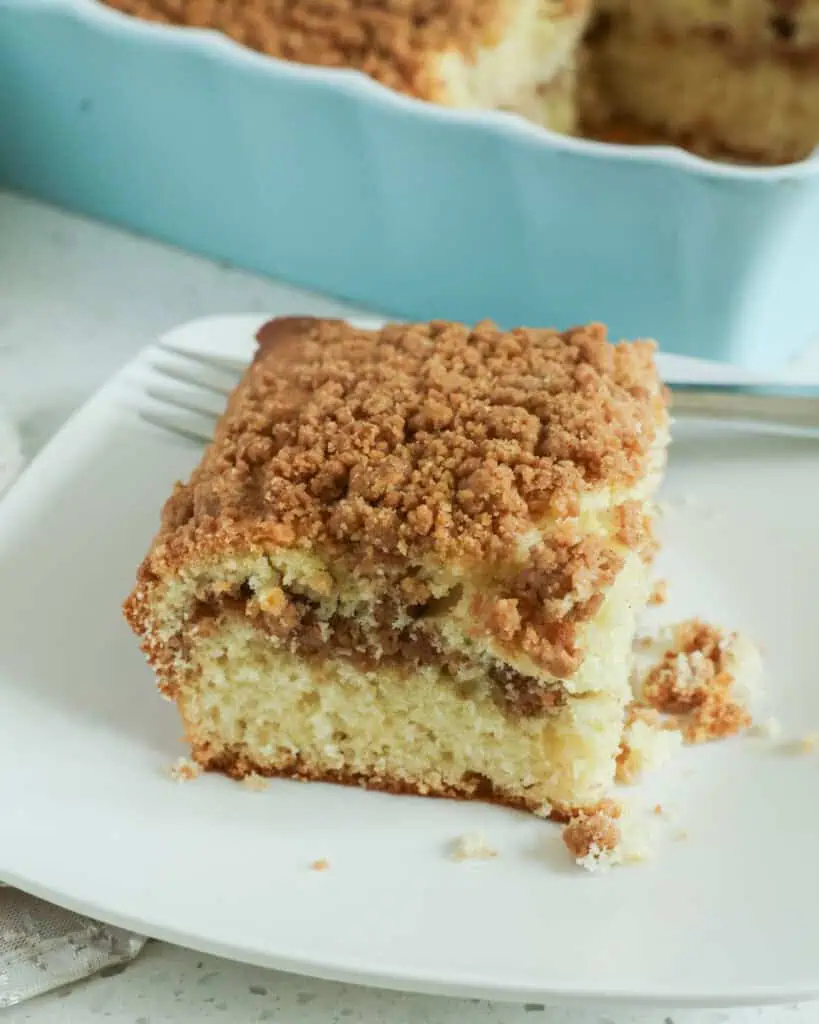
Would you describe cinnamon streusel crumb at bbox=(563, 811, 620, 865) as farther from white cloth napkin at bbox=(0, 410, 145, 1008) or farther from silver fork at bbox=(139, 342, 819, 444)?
silver fork at bbox=(139, 342, 819, 444)

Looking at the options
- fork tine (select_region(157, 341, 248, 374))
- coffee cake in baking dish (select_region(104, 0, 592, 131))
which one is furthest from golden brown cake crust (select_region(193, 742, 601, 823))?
coffee cake in baking dish (select_region(104, 0, 592, 131))

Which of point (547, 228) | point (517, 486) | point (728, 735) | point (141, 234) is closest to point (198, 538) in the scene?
point (517, 486)

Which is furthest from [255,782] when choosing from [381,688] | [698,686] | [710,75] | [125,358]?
[710,75]

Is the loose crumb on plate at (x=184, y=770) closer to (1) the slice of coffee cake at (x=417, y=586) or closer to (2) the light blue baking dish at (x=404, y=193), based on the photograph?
(1) the slice of coffee cake at (x=417, y=586)

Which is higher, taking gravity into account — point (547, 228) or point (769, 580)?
point (547, 228)

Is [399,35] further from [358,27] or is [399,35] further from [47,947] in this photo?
[47,947]

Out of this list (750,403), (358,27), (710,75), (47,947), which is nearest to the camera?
(47,947)

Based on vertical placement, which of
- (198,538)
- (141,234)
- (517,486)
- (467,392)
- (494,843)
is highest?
(141,234)

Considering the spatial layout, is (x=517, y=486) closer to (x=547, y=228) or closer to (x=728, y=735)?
(x=728, y=735)

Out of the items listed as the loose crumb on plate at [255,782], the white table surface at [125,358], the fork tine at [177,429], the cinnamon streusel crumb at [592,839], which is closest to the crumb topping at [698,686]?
the cinnamon streusel crumb at [592,839]
